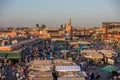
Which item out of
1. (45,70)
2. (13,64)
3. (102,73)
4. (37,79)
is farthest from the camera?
(13,64)

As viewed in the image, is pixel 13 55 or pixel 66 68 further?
pixel 13 55

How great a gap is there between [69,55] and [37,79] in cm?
1525

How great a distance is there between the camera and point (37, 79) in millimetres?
12344

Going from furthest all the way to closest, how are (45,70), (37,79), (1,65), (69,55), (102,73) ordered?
(69,55) → (1,65) → (102,73) → (45,70) → (37,79)

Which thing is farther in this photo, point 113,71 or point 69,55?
point 69,55

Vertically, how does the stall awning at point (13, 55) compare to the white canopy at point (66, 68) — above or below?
below

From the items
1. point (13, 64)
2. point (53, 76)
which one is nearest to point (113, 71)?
point (53, 76)

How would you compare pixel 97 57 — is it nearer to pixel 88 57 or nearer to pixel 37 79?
pixel 88 57

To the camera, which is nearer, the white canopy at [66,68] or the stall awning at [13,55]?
the white canopy at [66,68]

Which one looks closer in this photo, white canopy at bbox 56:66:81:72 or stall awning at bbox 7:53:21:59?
white canopy at bbox 56:66:81:72

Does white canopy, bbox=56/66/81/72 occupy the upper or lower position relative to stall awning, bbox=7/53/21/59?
upper

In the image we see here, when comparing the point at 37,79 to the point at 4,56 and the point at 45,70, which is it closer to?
the point at 45,70

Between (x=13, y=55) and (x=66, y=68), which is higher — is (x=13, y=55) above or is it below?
below

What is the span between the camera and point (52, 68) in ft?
46.9
